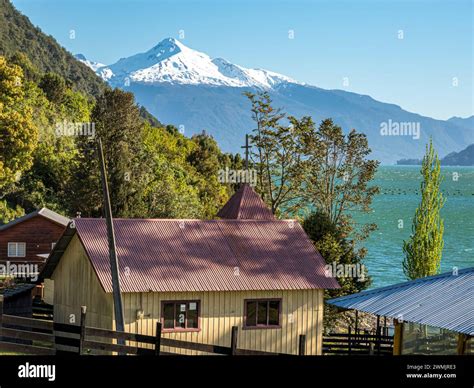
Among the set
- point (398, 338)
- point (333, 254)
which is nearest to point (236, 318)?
point (398, 338)

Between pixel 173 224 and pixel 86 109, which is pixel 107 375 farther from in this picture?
pixel 86 109

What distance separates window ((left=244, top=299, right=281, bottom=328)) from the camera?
28969mm

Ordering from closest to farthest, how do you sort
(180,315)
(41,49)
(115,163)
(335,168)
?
(180,315) < (335,168) < (115,163) < (41,49)

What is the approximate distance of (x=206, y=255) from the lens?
2961 cm

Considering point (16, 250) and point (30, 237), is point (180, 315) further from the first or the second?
point (16, 250)

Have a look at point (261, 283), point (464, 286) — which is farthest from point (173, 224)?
point (464, 286)

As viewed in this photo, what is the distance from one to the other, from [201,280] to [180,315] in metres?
1.44

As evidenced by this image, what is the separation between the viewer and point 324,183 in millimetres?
57688

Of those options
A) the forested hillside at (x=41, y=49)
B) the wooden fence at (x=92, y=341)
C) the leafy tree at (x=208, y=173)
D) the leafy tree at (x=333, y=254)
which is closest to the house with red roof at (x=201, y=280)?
the wooden fence at (x=92, y=341)

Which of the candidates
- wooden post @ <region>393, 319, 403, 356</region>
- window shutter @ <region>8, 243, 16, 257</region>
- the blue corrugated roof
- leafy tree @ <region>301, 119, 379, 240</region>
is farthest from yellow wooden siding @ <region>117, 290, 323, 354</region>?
window shutter @ <region>8, 243, 16, 257</region>

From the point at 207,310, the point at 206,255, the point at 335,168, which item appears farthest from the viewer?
the point at 335,168

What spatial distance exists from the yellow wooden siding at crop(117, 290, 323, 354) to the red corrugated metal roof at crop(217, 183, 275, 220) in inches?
253

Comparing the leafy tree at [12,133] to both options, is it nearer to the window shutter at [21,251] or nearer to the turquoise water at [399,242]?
A: the window shutter at [21,251]
